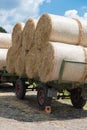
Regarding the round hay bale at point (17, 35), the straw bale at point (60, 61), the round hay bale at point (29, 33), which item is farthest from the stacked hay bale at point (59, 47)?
the round hay bale at point (17, 35)

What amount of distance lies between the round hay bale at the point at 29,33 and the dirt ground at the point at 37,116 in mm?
1920

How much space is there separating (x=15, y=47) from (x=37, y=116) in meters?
3.89

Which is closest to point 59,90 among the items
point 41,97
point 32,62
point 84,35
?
point 41,97

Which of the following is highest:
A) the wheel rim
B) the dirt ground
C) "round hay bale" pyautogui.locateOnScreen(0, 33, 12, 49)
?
"round hay bale" pyautogui.locateOnScreen(0, 33, 12, 49)

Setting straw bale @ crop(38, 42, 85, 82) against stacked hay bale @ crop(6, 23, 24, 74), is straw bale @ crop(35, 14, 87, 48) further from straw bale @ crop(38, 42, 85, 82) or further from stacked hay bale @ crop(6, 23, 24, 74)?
stacked hay bale @ crop(6, 23, 24, 74)

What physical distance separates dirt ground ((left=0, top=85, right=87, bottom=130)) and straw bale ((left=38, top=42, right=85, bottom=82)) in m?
1.05

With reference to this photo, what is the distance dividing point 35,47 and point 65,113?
2.18 metres

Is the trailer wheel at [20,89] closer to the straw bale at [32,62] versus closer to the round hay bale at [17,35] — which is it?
the round hay bale at [17,35]

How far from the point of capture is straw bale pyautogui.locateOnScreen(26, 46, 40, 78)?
35.4 ft

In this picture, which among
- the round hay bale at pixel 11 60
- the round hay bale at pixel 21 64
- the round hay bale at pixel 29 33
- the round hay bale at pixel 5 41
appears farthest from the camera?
the round hay bale at pixel 5 41

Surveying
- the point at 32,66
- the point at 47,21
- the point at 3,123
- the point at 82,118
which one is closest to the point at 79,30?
the point at 47,21

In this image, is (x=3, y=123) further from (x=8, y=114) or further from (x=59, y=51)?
(x=59, y=51)

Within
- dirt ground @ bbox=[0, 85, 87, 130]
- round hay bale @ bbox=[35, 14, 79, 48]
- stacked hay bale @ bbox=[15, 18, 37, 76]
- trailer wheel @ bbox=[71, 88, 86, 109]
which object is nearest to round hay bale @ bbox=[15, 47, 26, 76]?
stacked hay bale @ bbox=[15, 18, 37, 76]

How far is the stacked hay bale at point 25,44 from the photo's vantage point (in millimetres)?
11488
